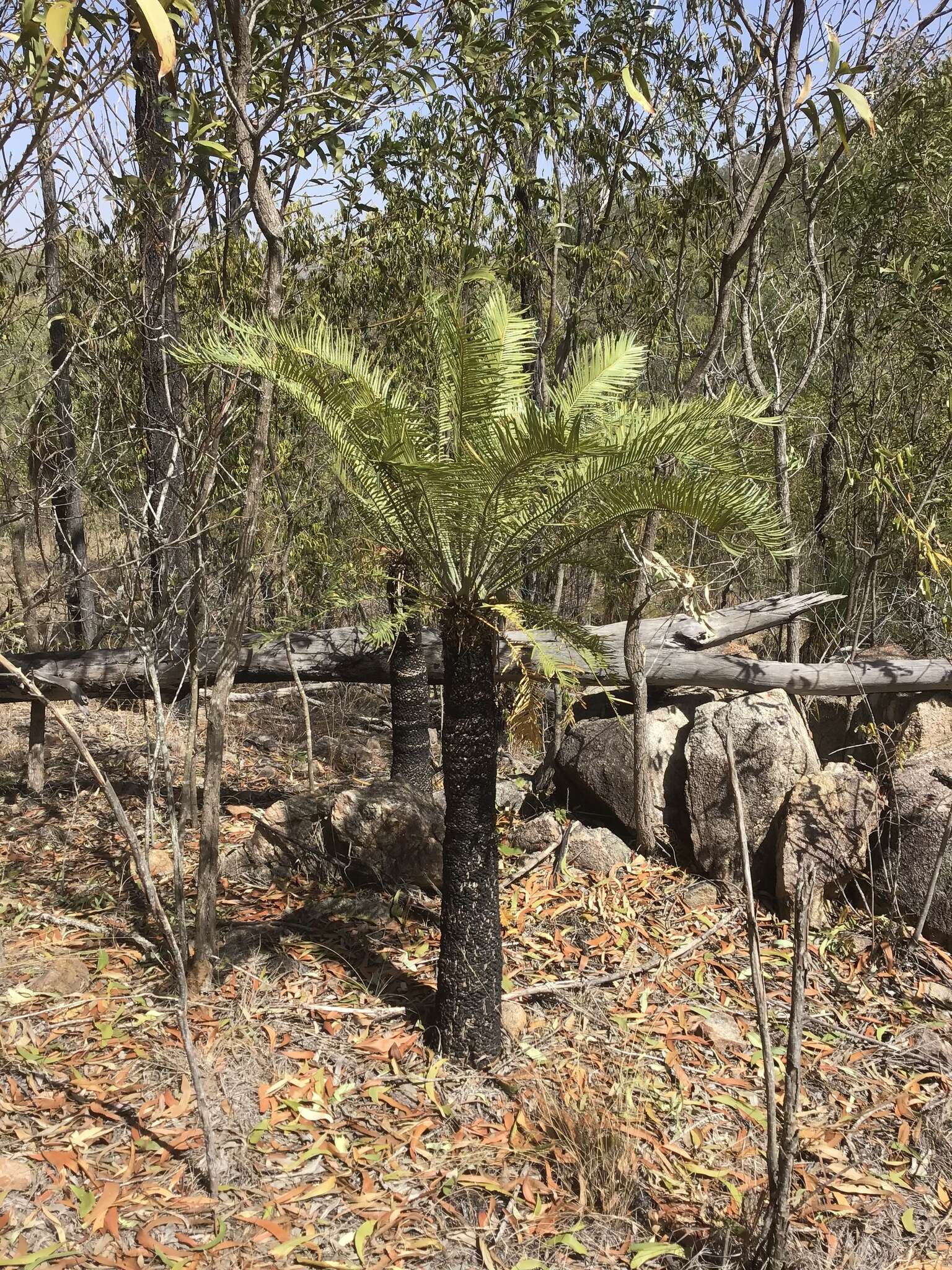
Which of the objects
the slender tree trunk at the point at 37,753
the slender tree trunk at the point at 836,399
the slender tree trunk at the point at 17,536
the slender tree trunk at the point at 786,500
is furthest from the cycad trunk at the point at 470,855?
the slender tree trunk at the point at 836,399

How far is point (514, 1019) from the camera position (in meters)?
4.40

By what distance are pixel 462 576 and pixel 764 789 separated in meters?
2.94

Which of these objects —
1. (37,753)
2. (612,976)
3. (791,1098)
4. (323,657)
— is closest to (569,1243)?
(791,1098)

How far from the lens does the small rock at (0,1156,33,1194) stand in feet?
10.6

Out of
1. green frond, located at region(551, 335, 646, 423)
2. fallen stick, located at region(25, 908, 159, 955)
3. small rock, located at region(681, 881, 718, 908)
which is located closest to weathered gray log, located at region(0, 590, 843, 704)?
small rock, located at region(681, 881, 718, 908)

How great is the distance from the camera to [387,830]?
5.39 metres

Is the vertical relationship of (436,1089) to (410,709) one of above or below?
below

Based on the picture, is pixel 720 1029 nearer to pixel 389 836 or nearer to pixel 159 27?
pixel 389 836

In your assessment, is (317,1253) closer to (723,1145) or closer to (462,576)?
(723,1145)

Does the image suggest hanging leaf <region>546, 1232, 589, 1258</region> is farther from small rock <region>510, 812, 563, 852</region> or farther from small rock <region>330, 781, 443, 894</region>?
small rock <region>510, 812, 563, 852</region>

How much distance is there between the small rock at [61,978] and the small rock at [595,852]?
2821 mm

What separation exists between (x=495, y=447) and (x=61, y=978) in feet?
10.4

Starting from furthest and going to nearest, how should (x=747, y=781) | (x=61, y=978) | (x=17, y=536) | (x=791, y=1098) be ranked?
(x=17, y=536), (x=747, y=781), (x=61, y=978), (x=791, y=1098)

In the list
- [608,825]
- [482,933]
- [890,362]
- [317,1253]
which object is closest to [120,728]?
[608,825]
